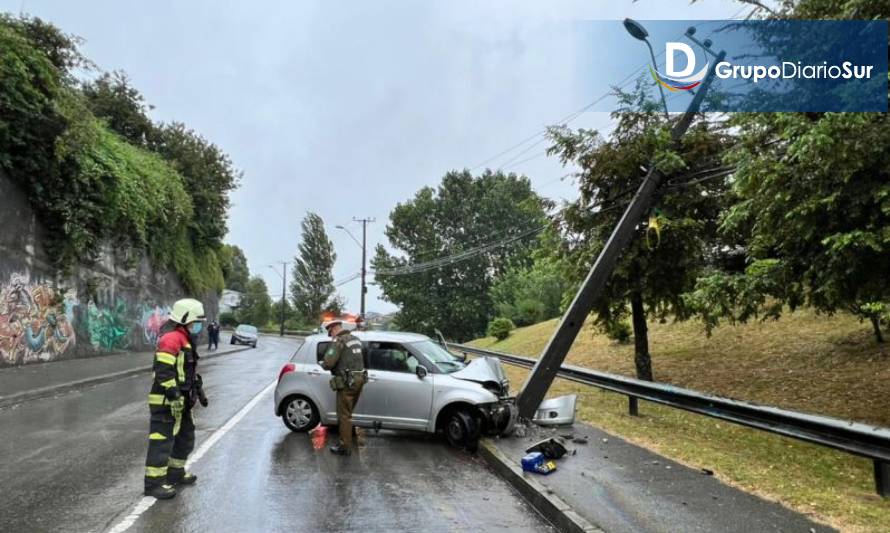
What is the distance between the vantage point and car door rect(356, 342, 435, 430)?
823cm

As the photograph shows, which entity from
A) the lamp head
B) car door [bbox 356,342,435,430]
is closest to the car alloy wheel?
car door [bbox 356,342,435,430]

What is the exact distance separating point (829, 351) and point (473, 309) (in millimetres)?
43784

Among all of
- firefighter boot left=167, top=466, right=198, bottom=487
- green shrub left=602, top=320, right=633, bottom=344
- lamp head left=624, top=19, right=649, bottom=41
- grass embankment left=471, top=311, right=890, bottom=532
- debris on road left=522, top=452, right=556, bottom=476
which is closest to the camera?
grass embankment left=471, top=311, right=890, bottom=532

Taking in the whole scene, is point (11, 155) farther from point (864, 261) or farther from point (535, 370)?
point (864, 261)

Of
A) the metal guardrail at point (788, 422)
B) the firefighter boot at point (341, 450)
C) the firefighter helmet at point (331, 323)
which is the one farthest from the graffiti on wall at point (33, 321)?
the metal guardrail at point (788, 422)

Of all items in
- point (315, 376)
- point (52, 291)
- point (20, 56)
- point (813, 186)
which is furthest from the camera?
point (52, 291)

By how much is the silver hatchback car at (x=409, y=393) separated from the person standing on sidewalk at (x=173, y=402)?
2.82 m

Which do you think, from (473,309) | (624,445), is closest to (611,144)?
(624,445)

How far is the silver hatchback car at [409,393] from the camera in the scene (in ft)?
26.5

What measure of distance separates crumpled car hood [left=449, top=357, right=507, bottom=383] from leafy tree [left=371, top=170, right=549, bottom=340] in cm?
4837

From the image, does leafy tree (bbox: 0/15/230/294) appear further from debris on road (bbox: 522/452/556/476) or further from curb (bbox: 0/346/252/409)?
debris on road (bbox: 522/452/556/476)

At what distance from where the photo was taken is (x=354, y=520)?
5023mm

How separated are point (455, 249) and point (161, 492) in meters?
55.9

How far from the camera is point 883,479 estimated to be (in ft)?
17.7
